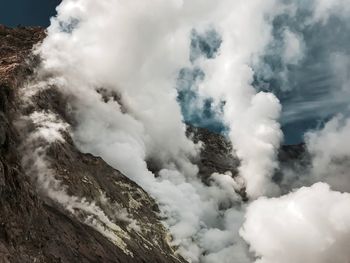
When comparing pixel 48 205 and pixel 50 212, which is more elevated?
pixel 48 205

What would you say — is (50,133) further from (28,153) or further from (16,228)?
(16,228)

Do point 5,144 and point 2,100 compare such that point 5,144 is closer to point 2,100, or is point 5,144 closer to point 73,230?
point 73,230

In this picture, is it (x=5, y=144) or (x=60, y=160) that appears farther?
(x=60, y=160)

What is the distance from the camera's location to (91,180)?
194 m

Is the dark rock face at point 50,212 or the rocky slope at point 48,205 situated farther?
the rocky slope at point 48,205

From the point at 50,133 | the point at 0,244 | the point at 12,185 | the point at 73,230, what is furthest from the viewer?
the point at 50,133

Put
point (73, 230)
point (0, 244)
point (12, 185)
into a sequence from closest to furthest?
1. point (0, 244)
2. point (12, 185)
3. point (73, 230)

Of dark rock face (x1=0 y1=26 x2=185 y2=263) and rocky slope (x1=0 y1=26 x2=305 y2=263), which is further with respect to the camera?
rocky slope (x1=0 y1=26 x2=305 y2=263)

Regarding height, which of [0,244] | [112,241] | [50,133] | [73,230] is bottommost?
[0,244]

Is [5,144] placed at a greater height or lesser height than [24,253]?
greater

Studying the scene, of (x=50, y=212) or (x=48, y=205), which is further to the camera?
(x=48, y=205)

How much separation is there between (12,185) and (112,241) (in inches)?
2357

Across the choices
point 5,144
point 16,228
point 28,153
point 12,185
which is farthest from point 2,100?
point 16,228

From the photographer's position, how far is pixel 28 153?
176 meters
